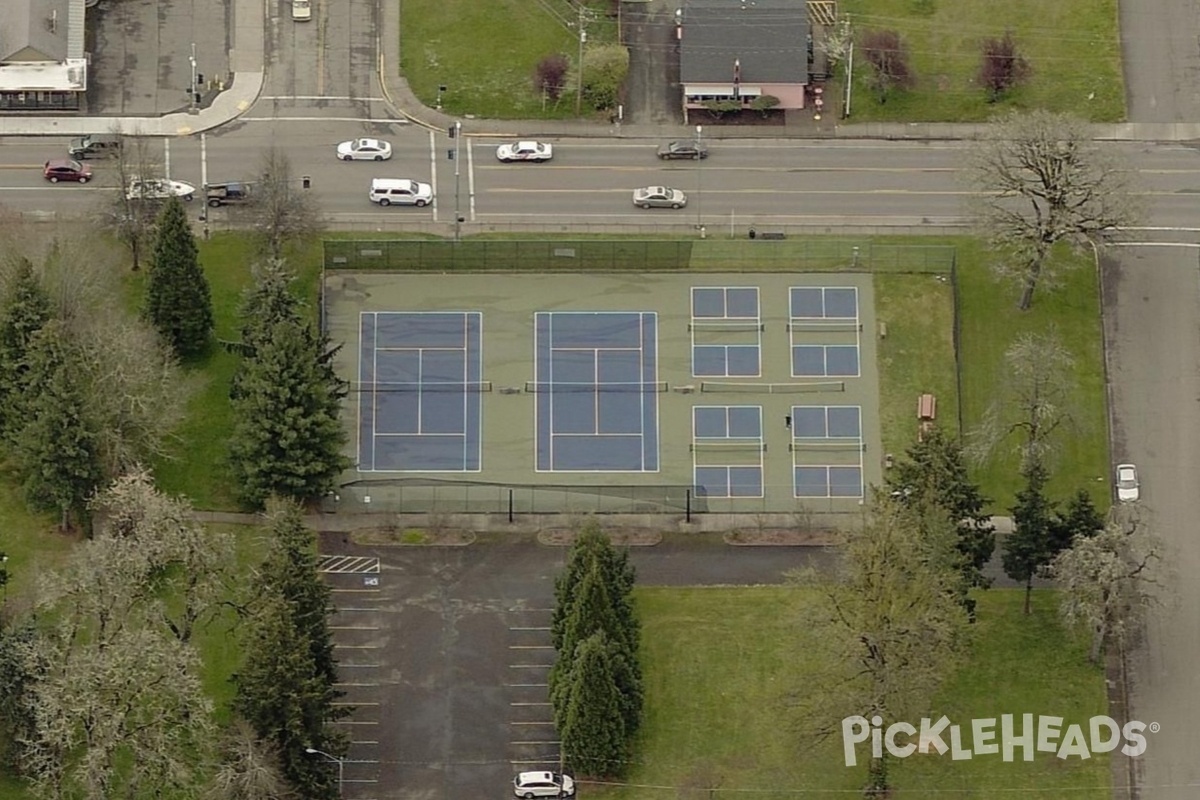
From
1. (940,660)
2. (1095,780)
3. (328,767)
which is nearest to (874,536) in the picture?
(940,660)

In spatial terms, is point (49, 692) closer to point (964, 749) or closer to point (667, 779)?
point (667, 779)

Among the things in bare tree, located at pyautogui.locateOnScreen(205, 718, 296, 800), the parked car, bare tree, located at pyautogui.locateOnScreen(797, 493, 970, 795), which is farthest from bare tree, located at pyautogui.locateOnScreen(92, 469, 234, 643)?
bare tree, located at pyautogui.locateOnScreen(797, 493, 970, 795)

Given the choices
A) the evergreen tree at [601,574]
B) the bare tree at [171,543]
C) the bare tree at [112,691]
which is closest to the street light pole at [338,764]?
the bare tree at [112,691]

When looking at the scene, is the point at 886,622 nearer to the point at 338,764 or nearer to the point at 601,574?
the point at 601,574

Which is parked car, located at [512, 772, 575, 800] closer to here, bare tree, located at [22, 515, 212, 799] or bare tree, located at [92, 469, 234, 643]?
bare tree, located at [22, 515, 212, 799]

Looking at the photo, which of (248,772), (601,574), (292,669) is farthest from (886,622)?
(248,772)
